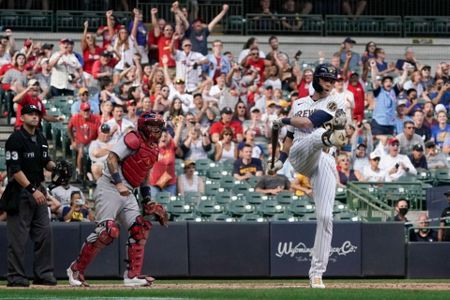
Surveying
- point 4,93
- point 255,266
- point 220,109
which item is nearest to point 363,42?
point 220,109

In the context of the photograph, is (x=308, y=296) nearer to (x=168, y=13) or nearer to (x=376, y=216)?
(x=376, y=216)

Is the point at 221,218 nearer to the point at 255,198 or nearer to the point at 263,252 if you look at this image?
the point at 255,198

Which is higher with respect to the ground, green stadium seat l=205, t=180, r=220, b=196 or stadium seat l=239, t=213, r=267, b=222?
green stadium seat l=205, t=180, r=220, b=196

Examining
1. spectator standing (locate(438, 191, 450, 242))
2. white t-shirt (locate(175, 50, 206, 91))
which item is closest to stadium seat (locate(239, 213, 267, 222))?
spectator standing (locate(438, 191, 450, 242))

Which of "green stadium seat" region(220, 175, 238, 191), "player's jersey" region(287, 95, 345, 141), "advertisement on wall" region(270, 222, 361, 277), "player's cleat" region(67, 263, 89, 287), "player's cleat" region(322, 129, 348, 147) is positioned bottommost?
"advertisement on wall" region(270, 222, 361, 277)

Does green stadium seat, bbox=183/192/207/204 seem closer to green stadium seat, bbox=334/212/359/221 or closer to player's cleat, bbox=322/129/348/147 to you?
green stadium seat, bbox=334/212/359/221

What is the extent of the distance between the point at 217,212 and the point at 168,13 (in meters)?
10.3

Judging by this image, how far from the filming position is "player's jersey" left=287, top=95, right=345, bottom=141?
13703mm

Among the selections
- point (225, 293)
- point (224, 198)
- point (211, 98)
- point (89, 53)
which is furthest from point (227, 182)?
point (225, 293)

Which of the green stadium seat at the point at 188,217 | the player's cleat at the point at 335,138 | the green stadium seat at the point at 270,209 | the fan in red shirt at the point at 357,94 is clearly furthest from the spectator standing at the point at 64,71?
the player's cleat at the point at 335,138

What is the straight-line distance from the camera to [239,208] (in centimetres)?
2008

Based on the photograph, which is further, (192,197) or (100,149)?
(100,149)

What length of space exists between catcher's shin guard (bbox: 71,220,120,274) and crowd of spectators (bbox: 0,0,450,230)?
4140 millimetres

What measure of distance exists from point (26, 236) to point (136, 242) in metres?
1.24
